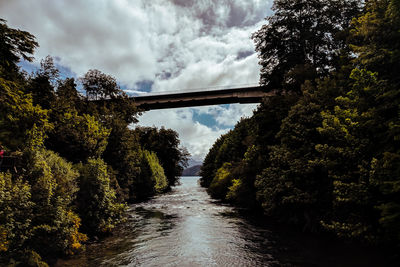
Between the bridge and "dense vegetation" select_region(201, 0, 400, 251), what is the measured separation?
19522 millimetres

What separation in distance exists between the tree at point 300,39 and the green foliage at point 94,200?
1819 centimetres

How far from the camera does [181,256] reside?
509 inches

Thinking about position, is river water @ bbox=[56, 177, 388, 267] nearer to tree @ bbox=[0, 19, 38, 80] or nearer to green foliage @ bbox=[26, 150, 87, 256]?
green foliage @ bbox=[26, 150, 87, 256]

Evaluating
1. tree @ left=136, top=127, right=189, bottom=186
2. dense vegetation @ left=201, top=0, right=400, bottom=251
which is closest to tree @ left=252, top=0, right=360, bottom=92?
dense vegetation @ left=201, top=0, right=400, bottom=251

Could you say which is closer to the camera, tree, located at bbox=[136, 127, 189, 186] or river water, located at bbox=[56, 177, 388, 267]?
river water, located at bbox=[56, 177, 388, 267]

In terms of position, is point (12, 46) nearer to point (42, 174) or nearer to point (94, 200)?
point (42, 174)

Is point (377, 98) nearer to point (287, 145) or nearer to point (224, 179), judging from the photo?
point (287, 145)

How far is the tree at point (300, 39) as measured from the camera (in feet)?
79.6

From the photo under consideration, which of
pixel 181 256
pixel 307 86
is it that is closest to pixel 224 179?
pixel 307 86

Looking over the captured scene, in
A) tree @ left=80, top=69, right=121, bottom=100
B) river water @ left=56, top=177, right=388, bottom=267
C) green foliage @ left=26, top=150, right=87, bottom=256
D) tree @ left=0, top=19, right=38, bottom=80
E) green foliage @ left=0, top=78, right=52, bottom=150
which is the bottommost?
river water @ left=56, top=177, right=388, bottom=267

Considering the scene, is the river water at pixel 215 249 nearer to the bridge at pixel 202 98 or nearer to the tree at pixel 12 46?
the tree at pixel 12 46

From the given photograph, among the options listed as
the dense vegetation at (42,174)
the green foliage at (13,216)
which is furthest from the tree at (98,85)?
the green foliage at (13,216)

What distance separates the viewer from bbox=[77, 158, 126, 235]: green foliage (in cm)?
1555

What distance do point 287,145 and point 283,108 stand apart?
4286mm
